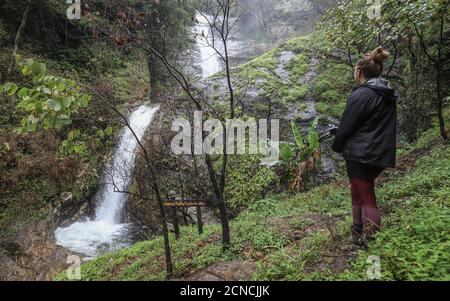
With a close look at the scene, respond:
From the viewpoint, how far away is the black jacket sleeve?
343 cm

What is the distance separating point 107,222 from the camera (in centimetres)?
1182

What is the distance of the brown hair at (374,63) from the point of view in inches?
139

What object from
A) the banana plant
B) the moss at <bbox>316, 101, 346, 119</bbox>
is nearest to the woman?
the banana plant

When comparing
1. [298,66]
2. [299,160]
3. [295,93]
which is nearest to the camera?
[299,160]

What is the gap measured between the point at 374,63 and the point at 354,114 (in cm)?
62

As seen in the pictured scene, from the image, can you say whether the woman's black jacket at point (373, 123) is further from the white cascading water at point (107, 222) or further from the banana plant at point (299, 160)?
the white cascading water at point (107, 222)

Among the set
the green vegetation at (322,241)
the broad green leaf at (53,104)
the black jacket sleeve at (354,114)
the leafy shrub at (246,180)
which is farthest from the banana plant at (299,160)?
the broad green leaf at (53,104)

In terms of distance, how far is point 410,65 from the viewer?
32.8 feet

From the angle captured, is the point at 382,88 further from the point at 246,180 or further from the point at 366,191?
the point at 246,180

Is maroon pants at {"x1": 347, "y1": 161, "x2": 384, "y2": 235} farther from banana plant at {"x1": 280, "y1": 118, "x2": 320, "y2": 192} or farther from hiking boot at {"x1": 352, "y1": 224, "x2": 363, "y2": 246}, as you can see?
banana plant at {"x1": 280, "y1": 118, "x2": 320, "y2": 192}

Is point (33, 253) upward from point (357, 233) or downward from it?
downward

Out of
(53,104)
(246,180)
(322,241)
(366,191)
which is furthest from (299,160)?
(53,104)
